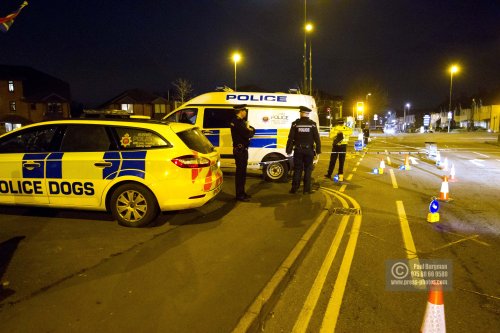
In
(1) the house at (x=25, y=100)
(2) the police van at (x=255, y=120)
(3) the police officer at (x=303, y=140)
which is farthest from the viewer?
(1) the house at (x=25, y=100)

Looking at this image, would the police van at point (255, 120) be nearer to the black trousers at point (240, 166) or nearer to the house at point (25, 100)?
the black trousers at point (240, 166)

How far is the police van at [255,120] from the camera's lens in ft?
32.6

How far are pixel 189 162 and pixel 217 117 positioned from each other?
14.5 feet

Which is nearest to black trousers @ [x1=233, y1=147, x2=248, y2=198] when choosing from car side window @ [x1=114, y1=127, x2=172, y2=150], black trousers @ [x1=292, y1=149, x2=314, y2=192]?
black trousers @ [x1=292, y1=149, x2=314, y2=192]

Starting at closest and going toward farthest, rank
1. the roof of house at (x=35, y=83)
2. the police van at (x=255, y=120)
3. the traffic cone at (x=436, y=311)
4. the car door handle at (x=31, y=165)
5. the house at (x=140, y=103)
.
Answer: the traffic cone at (x=436, y=311), the car door handle at (x=31, y=165), the police van at (x=255, y=120), the roof of house at (x=35, y=83), the house at (x=140, y=103)

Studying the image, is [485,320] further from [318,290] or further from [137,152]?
[137,152]

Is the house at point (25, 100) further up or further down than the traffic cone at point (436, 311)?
further up

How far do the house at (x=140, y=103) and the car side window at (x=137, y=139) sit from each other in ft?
174

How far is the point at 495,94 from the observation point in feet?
244

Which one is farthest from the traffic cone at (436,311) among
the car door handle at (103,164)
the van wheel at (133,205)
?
the car door handle at (103,164)

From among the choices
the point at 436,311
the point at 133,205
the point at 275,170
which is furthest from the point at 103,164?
the point at 275,170

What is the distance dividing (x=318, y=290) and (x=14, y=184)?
5.08 meters

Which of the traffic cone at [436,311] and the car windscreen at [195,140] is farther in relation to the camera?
the car windscreen at [195,140]

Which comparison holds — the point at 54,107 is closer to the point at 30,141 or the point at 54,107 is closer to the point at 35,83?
the point at 35,83
